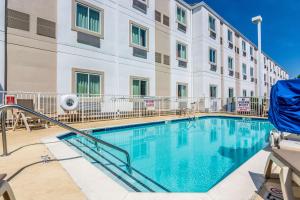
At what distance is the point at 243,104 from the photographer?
14062 mm

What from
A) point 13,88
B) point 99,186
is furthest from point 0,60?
point 99,186

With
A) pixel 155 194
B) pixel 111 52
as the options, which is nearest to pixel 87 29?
pixel 111 52

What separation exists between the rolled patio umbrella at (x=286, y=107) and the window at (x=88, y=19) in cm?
976

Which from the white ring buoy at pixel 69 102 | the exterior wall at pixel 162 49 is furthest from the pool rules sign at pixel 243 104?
the white ring buoy at pixel 69 102

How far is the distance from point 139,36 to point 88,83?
18.4ft

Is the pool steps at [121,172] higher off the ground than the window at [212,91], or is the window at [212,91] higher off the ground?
the window at [212,91]

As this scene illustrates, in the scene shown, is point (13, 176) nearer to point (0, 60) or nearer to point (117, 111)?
point (0, 60)

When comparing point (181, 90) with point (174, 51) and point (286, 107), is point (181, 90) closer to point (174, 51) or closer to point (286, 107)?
point (174, 51)

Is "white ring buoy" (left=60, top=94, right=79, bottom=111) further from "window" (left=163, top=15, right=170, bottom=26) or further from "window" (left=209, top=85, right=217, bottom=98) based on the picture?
"window" (left=209, top=85, right=217, bottom=98)

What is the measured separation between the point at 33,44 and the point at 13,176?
7.61 meters

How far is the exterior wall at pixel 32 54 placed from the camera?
26.2 ft

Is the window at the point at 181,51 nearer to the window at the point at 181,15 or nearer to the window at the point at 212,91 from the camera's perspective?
the window at the point at 181,15

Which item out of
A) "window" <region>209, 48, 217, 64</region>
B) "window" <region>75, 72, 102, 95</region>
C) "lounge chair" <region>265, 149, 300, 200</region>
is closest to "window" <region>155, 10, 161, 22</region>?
"window" <region>209, 48, 217, 64</region>

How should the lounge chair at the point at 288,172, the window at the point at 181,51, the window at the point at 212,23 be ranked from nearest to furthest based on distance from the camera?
the lounge chair at the point at 288,172
the window at the point at 181,51
the window at the point at 212,23
